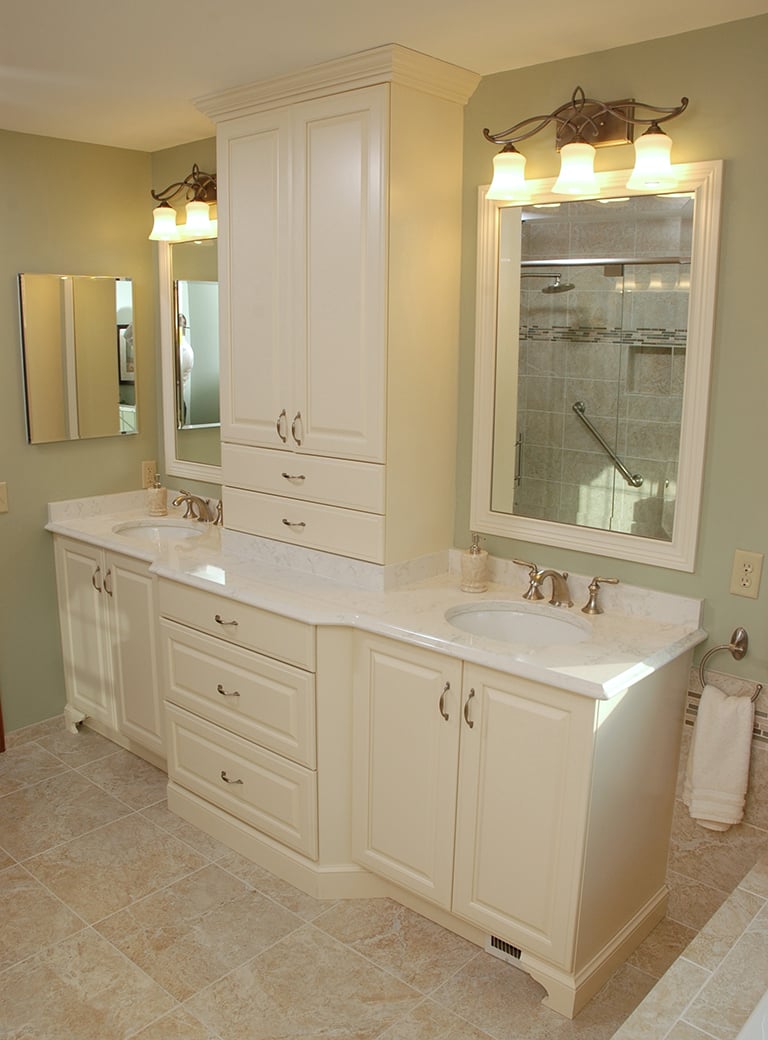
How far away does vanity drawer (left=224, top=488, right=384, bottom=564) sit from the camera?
2.76 metres

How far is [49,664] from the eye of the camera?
3.77 metres

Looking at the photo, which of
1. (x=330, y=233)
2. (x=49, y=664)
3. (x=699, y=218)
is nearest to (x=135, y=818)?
(x=49, y=664)

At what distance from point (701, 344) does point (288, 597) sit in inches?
52.6

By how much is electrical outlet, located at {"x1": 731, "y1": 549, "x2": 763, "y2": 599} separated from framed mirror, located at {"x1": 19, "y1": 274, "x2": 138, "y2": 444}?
254 centimetres

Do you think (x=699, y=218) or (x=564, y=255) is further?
(x=564, y=255)

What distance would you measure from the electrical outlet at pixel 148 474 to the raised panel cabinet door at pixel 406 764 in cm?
177

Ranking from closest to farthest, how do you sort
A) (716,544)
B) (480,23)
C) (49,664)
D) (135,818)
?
(480,23), (716,544), (135,818), (49,664)

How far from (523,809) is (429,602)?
2.17ft

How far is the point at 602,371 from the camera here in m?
2.53

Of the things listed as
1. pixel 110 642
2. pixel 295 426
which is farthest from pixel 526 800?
pixel 110 642

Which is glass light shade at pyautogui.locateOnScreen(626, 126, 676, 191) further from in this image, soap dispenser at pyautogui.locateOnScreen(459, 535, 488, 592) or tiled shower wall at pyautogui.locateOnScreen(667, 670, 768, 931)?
tiled shower wall at pyautogui.locateOnScreen(667, 670, 768, 931)

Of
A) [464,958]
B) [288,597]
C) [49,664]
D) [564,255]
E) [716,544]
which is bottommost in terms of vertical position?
[464,958]

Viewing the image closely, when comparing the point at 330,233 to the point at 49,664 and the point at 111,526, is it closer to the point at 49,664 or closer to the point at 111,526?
the point at 111,526

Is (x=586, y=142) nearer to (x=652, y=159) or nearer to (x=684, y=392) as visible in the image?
(x=652, y=159)
